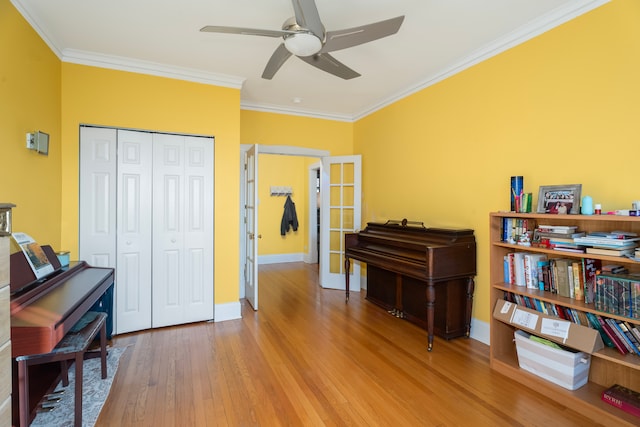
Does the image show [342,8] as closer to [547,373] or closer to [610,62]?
[610,62]

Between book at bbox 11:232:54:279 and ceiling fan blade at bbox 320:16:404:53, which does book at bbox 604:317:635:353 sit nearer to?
ceiling fan blade at bbox 320:16:404:53

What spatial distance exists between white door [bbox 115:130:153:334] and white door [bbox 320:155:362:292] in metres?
2.48

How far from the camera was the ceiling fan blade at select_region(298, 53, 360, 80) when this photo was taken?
2.29m

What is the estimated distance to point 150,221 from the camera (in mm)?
3221

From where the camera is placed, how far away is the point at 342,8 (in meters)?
2.27

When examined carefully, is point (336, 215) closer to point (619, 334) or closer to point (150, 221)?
point (150, 221)

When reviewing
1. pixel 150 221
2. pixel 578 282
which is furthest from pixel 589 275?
pixel 150 221

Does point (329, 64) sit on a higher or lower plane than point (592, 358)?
higher

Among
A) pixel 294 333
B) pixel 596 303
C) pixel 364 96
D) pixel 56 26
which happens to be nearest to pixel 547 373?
pixel 596 303

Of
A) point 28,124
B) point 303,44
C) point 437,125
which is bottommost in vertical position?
point 28,124

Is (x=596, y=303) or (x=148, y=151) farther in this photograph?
(x=148, y=151)

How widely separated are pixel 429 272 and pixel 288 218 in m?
4.73

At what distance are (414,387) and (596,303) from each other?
50.9 inches

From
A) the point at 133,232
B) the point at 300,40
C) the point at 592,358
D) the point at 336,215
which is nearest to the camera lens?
the point at 300,40
